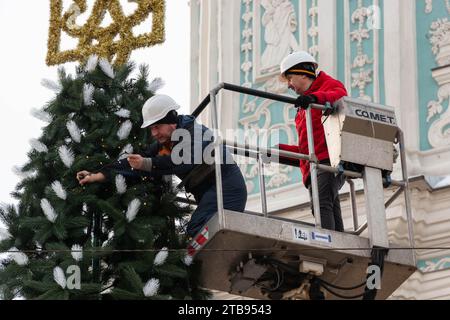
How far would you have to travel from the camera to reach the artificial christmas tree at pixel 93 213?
41.9 feet

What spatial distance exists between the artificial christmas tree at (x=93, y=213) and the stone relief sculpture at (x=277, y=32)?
455 centimetres

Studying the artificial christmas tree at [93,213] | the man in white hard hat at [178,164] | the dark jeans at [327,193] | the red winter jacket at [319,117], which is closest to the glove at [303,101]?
the red winter jacket at [319,117]

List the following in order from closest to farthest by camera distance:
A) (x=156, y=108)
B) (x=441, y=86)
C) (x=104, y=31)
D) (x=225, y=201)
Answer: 1. (x=225, y=201)
2. (x=156, y=108)
3. (x=104, y=31)
4. (x=441, y=86)

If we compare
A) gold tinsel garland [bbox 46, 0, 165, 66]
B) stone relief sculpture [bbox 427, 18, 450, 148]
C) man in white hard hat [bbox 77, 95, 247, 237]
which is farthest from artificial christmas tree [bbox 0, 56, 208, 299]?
stone relief sculpture [bbox 427, 18, 450, 148]

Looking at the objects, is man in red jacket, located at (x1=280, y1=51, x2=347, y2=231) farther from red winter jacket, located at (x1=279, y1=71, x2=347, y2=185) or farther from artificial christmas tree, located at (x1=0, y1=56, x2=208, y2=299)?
artificial christmas tree, located at (x1=0, y1=56, x2=208, y2=299)

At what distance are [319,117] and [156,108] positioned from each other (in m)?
1.24

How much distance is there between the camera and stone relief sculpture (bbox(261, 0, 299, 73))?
1831cm

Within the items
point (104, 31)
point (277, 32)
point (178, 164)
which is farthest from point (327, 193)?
point (277, 32)

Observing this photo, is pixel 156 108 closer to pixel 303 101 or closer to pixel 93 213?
pixel 93 213

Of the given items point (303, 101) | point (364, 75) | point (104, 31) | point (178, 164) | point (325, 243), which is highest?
point (364, 75)

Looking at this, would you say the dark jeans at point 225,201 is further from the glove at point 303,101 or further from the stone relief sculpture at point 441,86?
the stone relief sculpture at point 441,86

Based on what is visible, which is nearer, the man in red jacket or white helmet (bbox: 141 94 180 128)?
white helmet (bbox: 141 94 180 128)

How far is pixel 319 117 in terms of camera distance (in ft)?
45.1

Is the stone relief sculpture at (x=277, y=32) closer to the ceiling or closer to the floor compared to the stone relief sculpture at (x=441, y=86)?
closer to the ceiling
